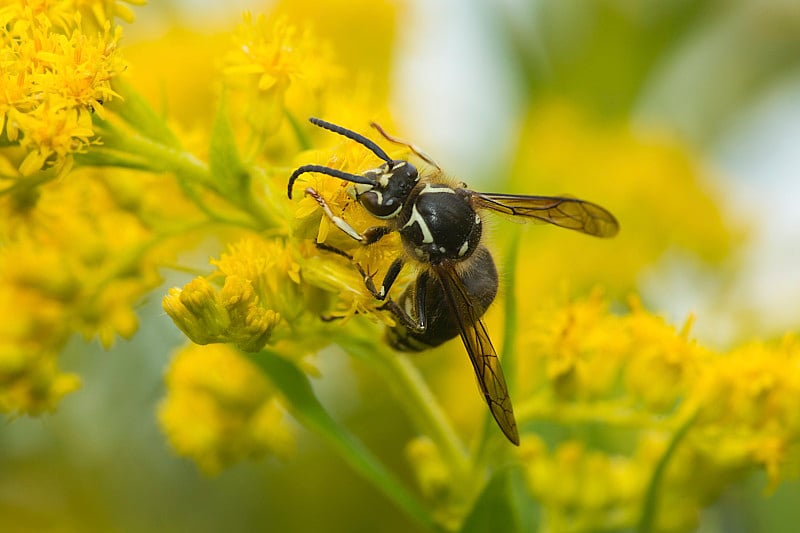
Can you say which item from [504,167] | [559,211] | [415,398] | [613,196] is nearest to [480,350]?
[415,398]

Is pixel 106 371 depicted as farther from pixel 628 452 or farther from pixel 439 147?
pixel 628 452

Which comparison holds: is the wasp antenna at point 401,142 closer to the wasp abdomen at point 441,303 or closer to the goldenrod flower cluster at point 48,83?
the wasp abdomen at point 441,303

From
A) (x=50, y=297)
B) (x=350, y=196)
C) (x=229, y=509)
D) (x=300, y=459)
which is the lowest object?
(x=229, y=509)

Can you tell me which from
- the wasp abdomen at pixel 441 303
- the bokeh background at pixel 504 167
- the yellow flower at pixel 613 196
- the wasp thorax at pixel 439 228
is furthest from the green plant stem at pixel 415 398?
the yellow flower at pixel 613 196

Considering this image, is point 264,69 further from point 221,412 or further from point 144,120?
point 221,412

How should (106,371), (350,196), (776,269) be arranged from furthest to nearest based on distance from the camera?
(776,269)
(106,371)
(350,196)

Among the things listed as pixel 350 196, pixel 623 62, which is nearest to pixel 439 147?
pixel 623 62
